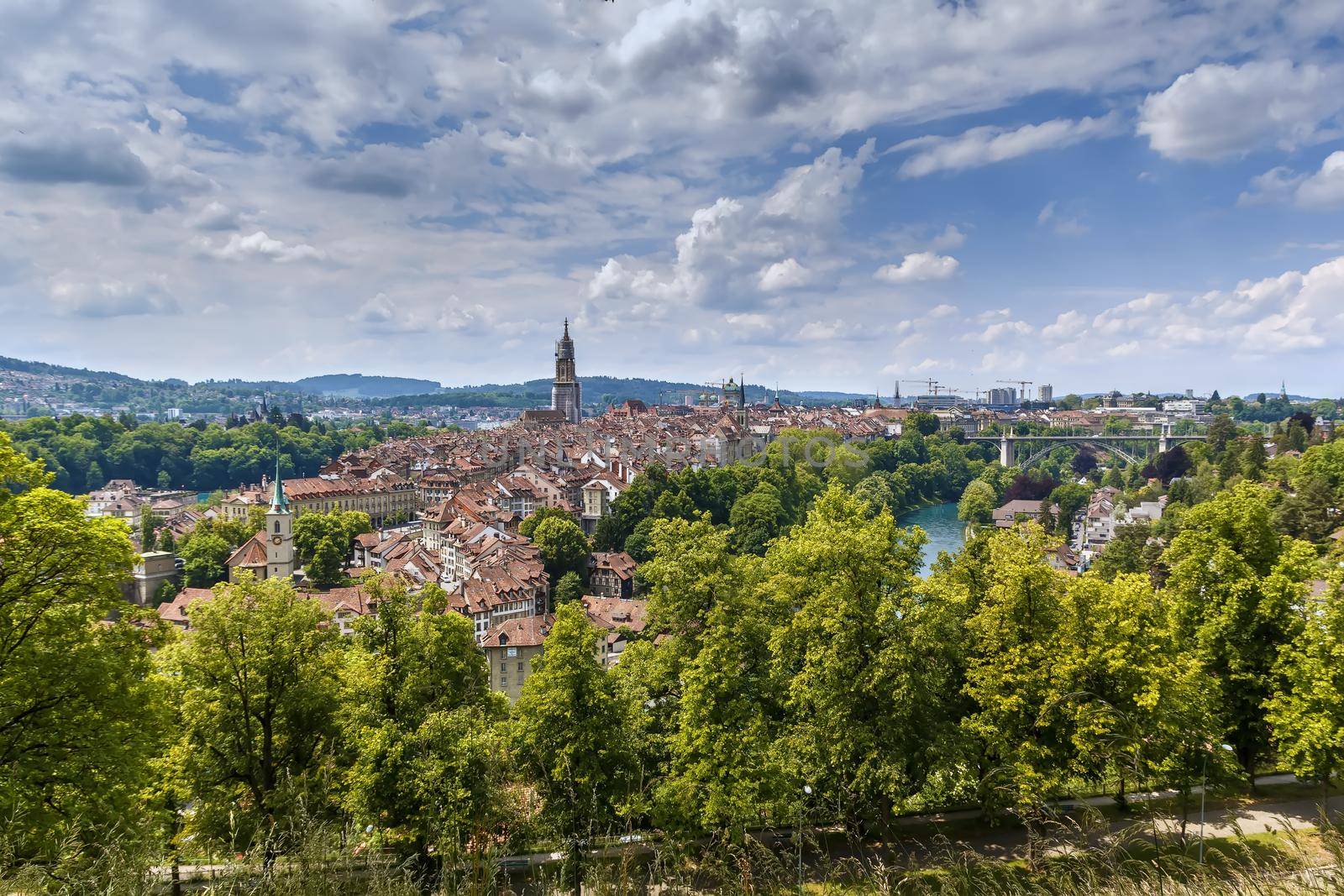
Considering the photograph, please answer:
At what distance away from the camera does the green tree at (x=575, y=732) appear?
44.1 ft

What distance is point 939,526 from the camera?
252ft

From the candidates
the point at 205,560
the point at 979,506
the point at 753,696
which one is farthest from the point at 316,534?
the point at 979,506

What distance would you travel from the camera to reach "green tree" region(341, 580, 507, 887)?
1185cm

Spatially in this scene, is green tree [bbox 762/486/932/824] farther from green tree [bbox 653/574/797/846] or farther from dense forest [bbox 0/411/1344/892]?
green tree [bbox 653/574/797/846]

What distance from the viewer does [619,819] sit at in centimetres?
1430

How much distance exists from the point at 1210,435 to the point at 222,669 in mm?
97138

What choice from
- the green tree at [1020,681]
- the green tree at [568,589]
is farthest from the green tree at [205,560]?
the green tree at [1020,681]

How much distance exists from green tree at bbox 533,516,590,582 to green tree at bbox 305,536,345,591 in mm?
13047

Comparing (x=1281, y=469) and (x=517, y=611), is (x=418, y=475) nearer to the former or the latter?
(x=517, y=611)

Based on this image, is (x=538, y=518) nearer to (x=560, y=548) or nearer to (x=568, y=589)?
(x=560, y=548)

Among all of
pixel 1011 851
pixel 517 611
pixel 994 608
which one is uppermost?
pixel 994 608

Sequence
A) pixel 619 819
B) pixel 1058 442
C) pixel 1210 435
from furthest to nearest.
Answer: pixel 1058 442
pixel 1210 435
pixel 619 819

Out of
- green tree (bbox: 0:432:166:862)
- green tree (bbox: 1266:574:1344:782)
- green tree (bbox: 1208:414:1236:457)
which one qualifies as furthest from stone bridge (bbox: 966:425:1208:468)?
green tree (bbox: 0:432:166:862)

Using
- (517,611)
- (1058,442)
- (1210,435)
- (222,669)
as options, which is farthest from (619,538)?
(1058,442)
